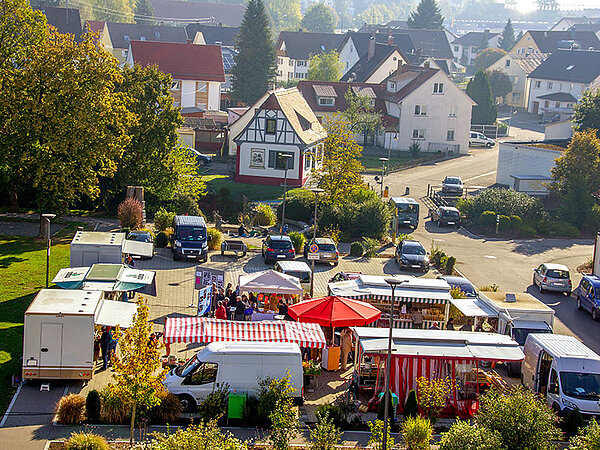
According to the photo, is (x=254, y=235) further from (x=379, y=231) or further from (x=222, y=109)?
(x=222, y=109)

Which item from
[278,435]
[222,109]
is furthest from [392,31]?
[278,435]

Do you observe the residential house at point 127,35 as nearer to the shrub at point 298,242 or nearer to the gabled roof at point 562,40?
the gabled roof at point 562,40

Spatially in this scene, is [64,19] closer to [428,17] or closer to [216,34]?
[216,34]

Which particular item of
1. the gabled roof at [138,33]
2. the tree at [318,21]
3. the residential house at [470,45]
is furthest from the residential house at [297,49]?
the tree at [318,21]

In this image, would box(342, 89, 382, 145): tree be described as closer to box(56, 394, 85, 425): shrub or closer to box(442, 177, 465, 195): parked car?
box(442, 177, 465, 195): parked car

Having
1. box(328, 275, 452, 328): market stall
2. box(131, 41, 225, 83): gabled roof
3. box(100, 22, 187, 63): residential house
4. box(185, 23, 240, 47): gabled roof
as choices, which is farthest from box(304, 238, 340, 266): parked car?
box(185, 23, 240, 47): gabled roof

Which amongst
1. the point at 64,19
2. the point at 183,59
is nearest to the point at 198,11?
the point at 64,19
